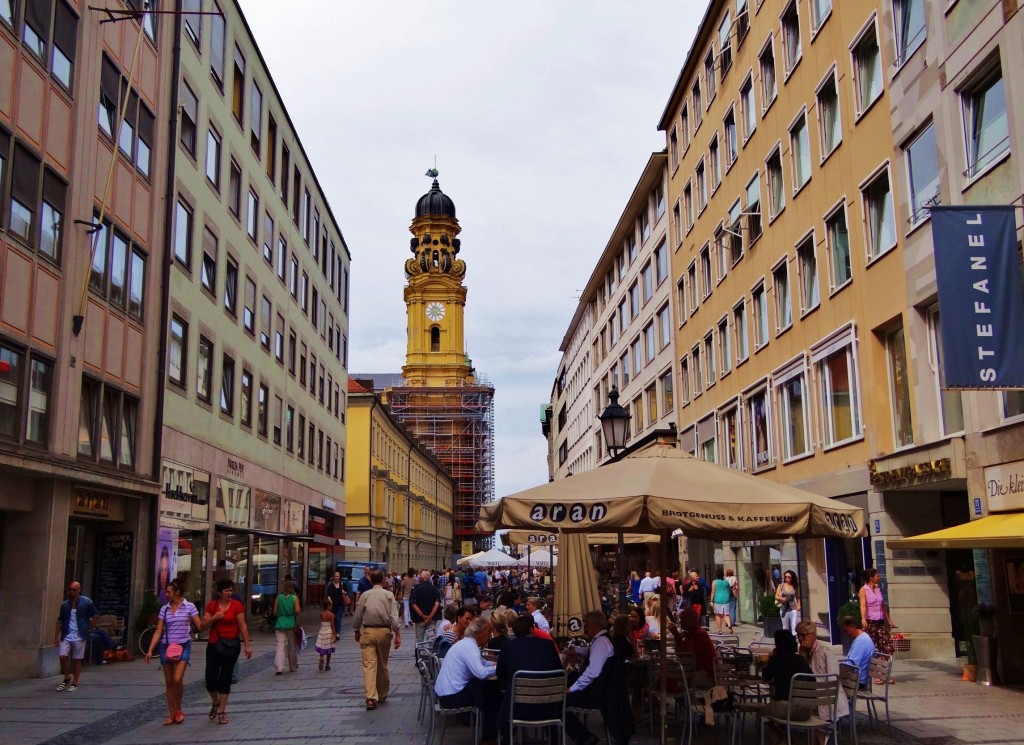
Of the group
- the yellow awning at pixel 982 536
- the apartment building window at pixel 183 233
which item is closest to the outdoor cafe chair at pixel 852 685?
the yellow awning at pixel 982 536

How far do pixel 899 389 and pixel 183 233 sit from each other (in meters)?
17.3

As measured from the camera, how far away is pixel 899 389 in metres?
19.9

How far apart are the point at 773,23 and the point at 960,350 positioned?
1710cm

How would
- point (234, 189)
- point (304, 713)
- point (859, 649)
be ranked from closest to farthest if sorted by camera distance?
point (859, 649) < point (304, 713) < point (234, 189)

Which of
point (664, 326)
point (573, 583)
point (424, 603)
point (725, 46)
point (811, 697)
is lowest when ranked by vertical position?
point (811, 697)

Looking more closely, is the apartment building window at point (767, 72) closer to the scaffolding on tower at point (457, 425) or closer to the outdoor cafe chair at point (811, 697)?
the outdoor cafe chair at point (811, 697)

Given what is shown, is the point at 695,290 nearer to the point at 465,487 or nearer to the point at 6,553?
the point at 6,553

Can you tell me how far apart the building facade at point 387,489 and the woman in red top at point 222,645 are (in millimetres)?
43623

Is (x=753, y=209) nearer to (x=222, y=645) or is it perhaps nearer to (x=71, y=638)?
(x=71, y=638)

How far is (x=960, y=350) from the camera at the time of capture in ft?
44.4

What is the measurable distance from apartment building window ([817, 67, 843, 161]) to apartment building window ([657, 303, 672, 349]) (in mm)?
18616

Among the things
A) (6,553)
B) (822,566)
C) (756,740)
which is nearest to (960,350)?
(756,740)

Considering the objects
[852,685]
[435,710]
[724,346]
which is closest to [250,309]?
[724,346]

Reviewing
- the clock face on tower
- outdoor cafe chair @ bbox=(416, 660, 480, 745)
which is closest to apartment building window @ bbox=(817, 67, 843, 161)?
outdoor cafe chair @ bbox=(416, 660, 480, 745)
